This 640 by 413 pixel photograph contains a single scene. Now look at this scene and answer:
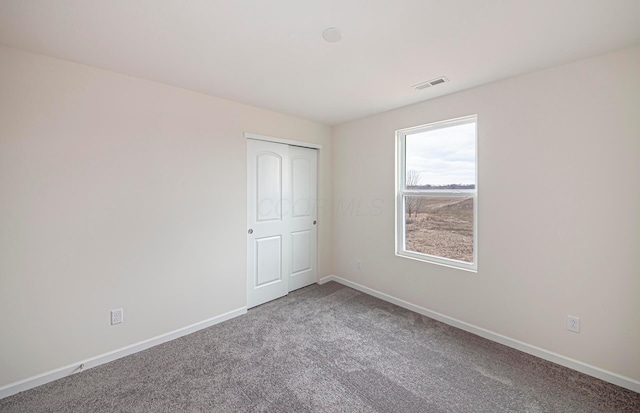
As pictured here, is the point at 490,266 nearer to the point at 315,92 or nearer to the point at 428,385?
the point at 428,385

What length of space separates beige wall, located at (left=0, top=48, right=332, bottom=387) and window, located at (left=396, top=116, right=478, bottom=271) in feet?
6.77

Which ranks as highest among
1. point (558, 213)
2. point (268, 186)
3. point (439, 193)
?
point (268, 186)

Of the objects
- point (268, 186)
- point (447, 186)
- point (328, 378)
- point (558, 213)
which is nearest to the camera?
point (328, 378)

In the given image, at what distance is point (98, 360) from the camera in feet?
6.88

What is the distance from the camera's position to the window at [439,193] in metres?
2.66

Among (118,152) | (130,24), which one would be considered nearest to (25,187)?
(118,152)

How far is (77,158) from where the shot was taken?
2021 millimetres

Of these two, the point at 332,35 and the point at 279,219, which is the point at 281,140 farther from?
the point at 332,35

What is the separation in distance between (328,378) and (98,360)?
6.22 feet

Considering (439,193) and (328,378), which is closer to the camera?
(328,378)

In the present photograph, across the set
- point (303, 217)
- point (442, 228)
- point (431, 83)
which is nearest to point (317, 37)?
point (431, 83)

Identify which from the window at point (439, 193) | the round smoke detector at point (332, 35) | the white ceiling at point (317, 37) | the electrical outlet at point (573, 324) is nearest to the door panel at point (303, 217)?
the window at point (439, 193)

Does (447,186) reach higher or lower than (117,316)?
higher

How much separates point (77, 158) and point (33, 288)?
1.01 m
